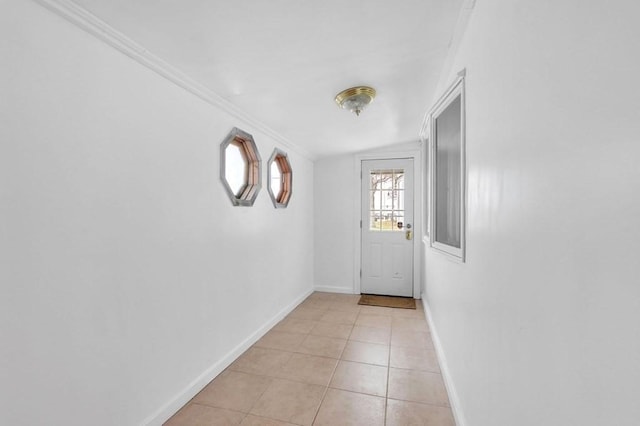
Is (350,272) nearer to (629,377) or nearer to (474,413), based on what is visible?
(474,413)

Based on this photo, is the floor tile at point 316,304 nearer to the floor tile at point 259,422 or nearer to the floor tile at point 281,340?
the floor tile at point 281,340

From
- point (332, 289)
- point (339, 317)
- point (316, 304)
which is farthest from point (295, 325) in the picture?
point (332, 289)

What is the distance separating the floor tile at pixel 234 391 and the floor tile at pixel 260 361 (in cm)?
7

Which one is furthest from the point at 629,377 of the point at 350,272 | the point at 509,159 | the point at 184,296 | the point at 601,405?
the point at 350,272

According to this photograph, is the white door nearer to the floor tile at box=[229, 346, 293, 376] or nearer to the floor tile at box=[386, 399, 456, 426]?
the floor tile at box=[229, 346, 293, 376]

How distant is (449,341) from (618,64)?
81.5 inches

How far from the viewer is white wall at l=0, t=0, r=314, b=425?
115cm

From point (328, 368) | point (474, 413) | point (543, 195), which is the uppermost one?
point (543, 195)

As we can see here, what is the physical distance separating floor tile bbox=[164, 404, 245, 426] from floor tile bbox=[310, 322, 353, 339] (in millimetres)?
1335

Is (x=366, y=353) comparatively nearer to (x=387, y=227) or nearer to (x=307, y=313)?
(x=307, y=313)

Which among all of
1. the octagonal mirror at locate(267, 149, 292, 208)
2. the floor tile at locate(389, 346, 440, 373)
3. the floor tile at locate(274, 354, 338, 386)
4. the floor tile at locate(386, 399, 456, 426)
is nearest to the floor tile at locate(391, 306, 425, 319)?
A: the floor tile at locate(389, 346, 440, 373)

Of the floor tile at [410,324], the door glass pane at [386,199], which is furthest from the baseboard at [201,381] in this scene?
the door glass pane at [386,199]

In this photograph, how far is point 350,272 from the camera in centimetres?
466

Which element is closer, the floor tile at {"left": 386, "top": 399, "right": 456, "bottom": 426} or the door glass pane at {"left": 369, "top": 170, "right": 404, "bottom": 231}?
the floor tile at {"left": 386, "top": 399, "right": 456, "bottom": 426}
